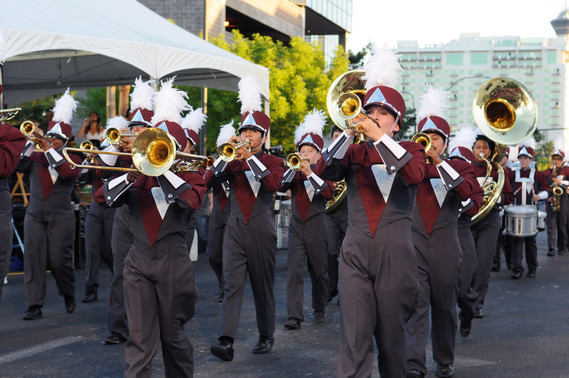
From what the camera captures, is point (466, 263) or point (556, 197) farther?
point (556, 197)

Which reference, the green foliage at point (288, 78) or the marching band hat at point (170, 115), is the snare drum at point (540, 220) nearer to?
the marching band hat at point (170, 115)

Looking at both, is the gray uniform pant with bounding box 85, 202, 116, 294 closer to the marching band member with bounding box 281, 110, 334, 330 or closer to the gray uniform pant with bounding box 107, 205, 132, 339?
the gray uniform pant with bounding box 107, 205, 132, 339

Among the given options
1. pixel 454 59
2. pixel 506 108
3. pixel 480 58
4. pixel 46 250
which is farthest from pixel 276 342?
pixel 480 58

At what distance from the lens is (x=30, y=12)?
11.9m

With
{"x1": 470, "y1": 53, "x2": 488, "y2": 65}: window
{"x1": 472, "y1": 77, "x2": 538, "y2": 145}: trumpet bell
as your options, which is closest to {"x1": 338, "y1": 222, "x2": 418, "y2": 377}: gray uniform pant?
{"x1": 472, "y1": 77, "x2": 538, "y2": 145}: trumpet bell

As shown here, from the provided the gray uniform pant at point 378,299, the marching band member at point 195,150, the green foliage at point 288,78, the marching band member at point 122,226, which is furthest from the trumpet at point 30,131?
the green foliage at point 288,78

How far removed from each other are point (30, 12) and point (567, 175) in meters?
12.0

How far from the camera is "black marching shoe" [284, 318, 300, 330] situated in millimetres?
8672

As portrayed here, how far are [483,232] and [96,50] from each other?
6236 mm

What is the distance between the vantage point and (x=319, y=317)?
920 centimetres

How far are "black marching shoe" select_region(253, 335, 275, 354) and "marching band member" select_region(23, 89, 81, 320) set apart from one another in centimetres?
308

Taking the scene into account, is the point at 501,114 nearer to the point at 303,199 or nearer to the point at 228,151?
the point at 303,199

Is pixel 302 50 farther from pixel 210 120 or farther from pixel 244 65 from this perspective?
pixel 244 65

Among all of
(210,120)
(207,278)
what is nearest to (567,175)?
(207,278)
